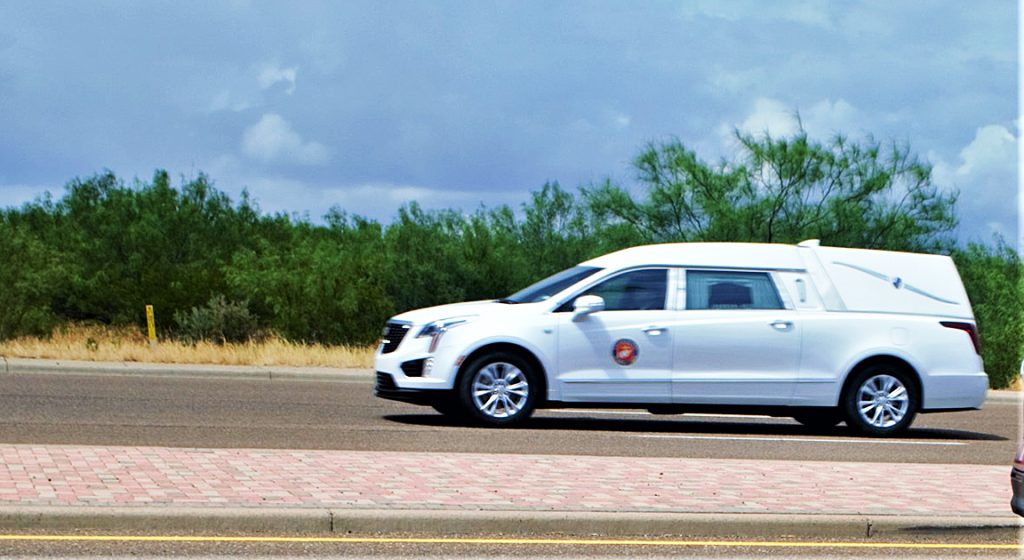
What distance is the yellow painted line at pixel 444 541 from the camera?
804cm

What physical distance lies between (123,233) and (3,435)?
45335 mm

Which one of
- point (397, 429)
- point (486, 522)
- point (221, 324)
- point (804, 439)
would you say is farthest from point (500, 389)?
point (221, 324)

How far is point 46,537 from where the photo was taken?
802cm

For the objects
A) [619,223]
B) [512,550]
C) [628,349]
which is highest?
[619,223]

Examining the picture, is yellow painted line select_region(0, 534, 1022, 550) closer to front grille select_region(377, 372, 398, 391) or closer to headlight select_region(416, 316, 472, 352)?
headlight select_region(416, 316, 472, 352)

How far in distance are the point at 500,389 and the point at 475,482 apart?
5.26 metres

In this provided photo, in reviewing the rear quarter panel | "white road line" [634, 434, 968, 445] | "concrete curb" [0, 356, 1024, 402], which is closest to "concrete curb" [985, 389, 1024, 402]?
"concrete curb" [0, 356, 1024, 402]

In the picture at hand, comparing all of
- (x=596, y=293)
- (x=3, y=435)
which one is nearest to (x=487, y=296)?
(x=596, y=293)

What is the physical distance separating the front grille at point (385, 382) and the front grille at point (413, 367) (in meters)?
0.19

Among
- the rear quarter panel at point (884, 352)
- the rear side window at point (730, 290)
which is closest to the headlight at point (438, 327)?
the rear side window at point (730, 290)

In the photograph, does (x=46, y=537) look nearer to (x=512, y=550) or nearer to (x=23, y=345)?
(x=512, y=550)

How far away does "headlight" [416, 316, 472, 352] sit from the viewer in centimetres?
1528

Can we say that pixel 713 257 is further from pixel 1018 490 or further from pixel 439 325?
pixel 1018 490

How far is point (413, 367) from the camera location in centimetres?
1536
